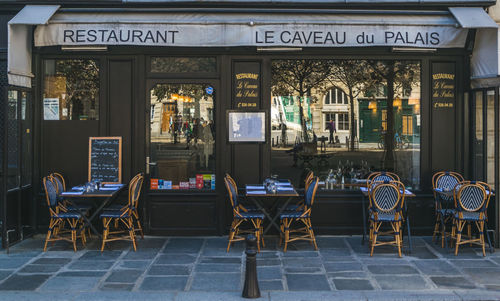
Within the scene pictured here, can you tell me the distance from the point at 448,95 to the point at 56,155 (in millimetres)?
6791

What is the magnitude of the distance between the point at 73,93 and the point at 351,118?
4837 millimetres

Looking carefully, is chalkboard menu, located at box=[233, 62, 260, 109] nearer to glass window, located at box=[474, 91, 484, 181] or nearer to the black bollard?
the black bollard

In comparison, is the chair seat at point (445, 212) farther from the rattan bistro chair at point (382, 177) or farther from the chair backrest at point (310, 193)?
the chair backrest at point (310, 193)

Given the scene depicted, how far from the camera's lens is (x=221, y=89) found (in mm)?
8312

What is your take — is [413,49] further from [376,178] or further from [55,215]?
[55,215]

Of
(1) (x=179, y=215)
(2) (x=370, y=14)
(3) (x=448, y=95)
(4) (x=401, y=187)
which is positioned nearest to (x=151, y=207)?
(1) (x=179, y=215)

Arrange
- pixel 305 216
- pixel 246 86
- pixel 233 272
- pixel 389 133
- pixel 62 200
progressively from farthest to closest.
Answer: pixel 389 133, pixel 246 86, pixel 62 200, pixel 305 216, pixel 233 272

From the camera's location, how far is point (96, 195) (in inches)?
288

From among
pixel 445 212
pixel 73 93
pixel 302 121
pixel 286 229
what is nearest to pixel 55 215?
pixel 73 93

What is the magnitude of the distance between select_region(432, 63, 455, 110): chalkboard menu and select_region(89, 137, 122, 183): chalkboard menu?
17.9 feet

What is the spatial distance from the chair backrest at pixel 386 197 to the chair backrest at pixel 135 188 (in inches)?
139

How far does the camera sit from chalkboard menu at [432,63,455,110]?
839cm

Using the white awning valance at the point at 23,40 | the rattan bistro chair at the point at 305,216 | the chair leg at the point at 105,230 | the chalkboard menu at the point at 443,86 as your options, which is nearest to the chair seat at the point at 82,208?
the chair leg at the point at 105,230

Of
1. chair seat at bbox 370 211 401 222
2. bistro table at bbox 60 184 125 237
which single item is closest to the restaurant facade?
bistro table at bbox 60 184 125 237
